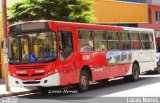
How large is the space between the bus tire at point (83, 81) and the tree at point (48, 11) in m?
5.60

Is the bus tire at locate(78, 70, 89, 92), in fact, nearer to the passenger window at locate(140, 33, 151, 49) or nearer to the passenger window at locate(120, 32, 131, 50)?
the passenger window at locate(120, 32, 131, 50)

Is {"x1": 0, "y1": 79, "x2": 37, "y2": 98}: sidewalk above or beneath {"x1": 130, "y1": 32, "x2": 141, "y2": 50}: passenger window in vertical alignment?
beneath

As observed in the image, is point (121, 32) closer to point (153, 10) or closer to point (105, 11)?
point (105, 11)

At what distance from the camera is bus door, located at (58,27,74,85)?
57.8ft

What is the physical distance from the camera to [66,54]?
17.9 metres

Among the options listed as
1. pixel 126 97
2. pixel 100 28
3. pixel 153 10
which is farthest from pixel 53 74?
pixel 153 10

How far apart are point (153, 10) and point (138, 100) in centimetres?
3188

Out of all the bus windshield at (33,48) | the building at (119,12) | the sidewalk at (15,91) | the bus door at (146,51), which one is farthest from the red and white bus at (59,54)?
the building at (119,12)

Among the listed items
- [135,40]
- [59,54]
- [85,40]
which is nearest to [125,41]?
[135,40]

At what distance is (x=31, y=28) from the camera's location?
17828mm

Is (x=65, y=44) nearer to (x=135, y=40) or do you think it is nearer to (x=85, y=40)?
(x=85, y=40)

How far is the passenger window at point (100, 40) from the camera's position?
801 inches

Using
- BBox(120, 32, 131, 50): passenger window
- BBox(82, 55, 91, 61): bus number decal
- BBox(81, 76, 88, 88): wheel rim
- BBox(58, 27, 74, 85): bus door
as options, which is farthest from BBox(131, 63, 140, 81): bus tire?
BBox(58, 27, 74, 85): bus door

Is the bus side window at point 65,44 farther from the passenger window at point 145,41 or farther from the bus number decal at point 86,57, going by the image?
the passenger window at point 145,41
